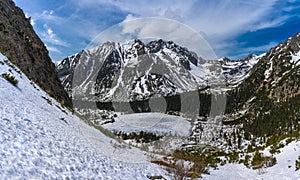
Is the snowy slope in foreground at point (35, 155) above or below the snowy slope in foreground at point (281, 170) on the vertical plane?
below

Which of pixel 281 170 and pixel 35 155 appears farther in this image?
pixel 281 170

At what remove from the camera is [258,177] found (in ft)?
69.8

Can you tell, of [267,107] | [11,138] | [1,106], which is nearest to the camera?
[11,138]

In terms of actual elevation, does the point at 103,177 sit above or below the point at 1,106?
below

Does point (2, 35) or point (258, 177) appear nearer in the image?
point (258, 177)

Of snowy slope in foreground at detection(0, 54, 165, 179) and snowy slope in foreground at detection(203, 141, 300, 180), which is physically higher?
snowy slope in foreground at detection(203, 141, 300, 180)

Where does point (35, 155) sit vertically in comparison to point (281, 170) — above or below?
below

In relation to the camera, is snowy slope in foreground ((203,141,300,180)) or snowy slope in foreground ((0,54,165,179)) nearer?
snowy slope in foreground ((0,54,165,179))

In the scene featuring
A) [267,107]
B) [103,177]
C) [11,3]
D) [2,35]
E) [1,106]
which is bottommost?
[103,177]

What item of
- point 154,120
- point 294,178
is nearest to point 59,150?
point 294,178

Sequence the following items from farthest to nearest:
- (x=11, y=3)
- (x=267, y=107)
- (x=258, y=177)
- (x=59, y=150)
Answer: (x=267, y=107), (x=11, y=3), (x=258, y=177), (x=59, y=150)

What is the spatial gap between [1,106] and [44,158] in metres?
3.67

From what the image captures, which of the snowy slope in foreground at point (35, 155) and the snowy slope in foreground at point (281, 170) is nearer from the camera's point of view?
the snowy slope in foreground at point (35, 155)

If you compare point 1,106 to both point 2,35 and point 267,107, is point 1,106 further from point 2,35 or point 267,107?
point 267,107
